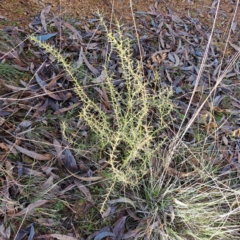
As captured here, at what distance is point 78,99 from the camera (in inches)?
66.0

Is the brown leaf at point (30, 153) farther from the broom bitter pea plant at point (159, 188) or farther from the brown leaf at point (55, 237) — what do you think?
the brown leaf at point (55, 237)

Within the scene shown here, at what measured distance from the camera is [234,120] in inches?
74.7

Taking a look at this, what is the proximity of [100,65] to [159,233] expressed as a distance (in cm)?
88

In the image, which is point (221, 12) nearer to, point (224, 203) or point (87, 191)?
point (224, 203)

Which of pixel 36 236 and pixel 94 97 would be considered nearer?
pixel 36 236

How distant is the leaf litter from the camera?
4.66 ft

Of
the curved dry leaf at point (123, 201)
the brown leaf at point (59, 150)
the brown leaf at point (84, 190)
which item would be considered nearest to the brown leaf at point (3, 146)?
the brown leaf at point (59, 150)

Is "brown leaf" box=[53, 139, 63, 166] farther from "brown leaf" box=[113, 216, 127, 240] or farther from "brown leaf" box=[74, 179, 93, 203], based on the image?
"brown leaf" box=[113, 216, 127, 240]

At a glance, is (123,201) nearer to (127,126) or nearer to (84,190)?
(84,190)

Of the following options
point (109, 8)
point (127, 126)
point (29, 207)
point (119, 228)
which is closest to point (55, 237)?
point (29, 207)

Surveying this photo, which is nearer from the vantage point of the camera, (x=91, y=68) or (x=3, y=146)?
(x=3, y=146)

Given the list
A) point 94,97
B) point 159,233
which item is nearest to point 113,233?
point 159,233

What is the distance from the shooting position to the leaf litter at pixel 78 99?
1.42 meters

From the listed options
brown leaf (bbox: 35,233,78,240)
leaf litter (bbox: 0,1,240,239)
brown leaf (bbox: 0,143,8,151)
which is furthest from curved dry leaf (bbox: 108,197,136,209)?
brown leaf (bbox: 0,143,8,151)
